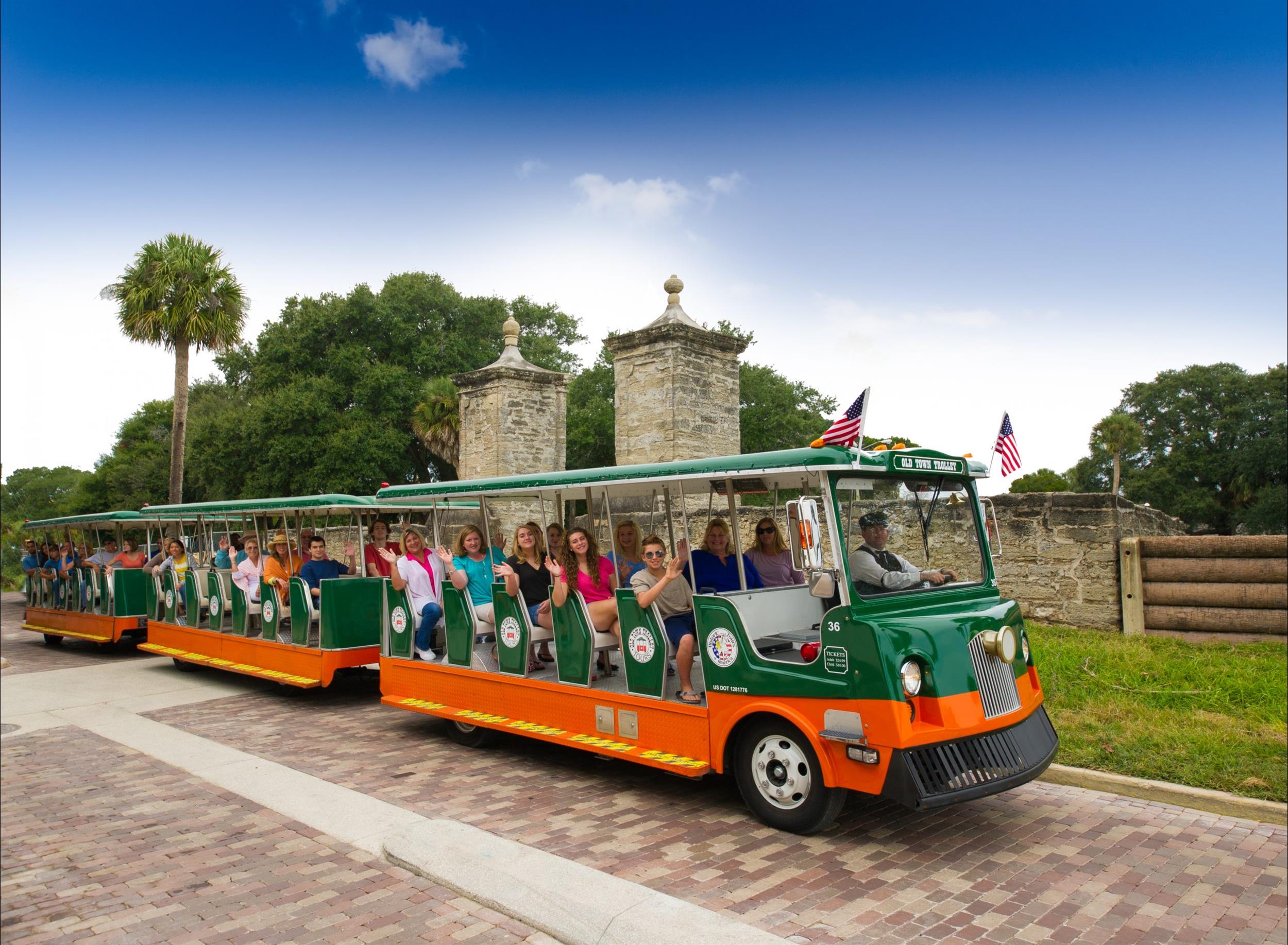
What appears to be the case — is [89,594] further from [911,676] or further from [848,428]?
[911,676]

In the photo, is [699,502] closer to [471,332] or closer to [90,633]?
[90,633]

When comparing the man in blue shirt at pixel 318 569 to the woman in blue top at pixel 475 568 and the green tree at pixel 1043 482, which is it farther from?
the green tree at pixel 1043 482

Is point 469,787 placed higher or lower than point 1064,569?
lower

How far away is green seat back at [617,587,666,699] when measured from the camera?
649 centimetres

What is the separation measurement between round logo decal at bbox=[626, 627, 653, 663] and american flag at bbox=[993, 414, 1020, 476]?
284cm

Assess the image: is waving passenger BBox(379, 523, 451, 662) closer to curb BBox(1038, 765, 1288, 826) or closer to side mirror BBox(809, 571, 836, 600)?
side mirror BBox(809, 571, 836, 600)

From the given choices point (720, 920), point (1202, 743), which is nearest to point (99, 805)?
point (720, 920)

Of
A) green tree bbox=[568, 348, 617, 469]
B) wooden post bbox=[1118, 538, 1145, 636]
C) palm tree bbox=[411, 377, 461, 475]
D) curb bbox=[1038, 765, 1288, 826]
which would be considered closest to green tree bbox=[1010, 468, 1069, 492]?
green tree bbox=[568, 348, 617, 469]

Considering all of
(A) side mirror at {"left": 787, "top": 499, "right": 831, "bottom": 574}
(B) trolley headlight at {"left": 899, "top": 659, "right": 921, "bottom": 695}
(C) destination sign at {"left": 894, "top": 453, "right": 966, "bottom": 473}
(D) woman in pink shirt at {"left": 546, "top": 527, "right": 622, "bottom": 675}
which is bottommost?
(B) trolley headlight at {"left": 899, "top": 659, "right": 921, "bottom": 695}

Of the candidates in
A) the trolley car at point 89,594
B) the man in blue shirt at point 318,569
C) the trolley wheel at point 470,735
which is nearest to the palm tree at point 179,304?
the trolley car at point 89,594

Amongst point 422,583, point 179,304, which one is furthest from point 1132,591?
point 179,304

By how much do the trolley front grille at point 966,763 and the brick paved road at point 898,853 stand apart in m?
0.47

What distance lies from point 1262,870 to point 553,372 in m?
13.5

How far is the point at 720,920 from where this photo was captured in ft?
13.8
